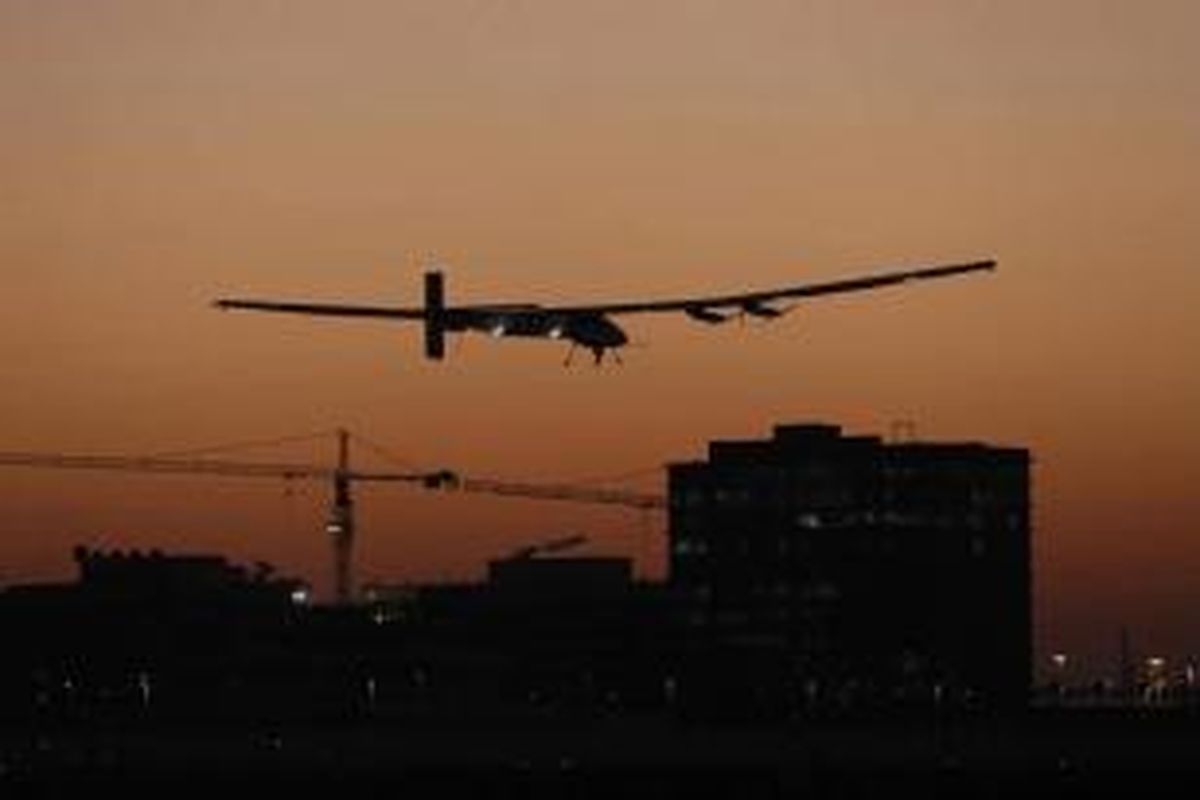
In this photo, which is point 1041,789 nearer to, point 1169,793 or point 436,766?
point 1169,793

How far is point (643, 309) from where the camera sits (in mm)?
117000

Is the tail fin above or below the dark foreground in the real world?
above

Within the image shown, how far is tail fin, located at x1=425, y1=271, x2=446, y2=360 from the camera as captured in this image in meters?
122

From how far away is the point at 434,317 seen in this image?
408 ft

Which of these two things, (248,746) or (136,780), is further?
(248,746)

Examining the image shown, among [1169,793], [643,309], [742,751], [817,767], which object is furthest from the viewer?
[742,751]

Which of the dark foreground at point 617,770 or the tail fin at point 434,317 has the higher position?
the tail fin at point 434,317

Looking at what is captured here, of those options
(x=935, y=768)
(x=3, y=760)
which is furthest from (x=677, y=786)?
(x=3, y=760)

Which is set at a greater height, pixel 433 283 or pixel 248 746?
pixel 433 283

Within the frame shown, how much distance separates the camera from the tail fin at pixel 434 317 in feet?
401

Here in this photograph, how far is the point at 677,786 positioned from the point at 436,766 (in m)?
23.7

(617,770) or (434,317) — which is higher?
(434,317)

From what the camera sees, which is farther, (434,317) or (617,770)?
(617,770)

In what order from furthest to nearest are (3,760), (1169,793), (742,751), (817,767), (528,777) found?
(742,751) → (3,760) → (817,767) → (528,777) → (1169,793)
